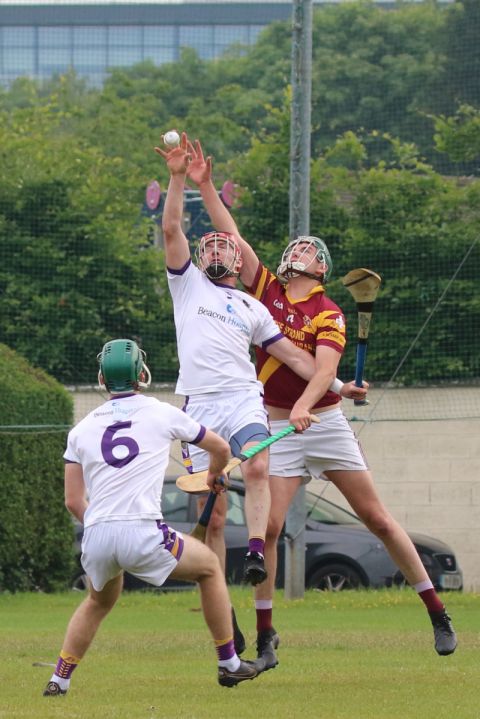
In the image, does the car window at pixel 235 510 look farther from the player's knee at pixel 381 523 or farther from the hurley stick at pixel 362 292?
the player's knee at pixel 381 523

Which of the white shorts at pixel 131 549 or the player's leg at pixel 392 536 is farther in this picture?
the player's leg at pixel 392 536

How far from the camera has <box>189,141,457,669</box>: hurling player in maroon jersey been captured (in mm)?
9062

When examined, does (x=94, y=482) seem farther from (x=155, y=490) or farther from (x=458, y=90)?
(x=458, y=90)

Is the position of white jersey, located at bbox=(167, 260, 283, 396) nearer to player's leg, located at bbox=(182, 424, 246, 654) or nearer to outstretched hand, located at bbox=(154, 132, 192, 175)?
player's leg, located at bbox=(182, 424, 246, 654)

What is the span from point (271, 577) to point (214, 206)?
2.32 meters

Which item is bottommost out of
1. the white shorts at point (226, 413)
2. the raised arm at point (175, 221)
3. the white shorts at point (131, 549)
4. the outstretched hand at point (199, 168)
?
the white shorts at point (131, 549)

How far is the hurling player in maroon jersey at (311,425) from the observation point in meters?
9.06

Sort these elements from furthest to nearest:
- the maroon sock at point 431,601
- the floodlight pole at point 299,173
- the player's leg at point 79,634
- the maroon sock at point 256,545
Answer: the floodlight pole at point 299,173
the maroon sock at point 431,601
the maroon sock at point 256,545
the player's leg at point 79,634

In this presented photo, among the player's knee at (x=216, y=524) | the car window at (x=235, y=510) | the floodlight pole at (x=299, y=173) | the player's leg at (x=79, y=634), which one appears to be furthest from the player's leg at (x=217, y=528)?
the car window at (x=235, y=510)

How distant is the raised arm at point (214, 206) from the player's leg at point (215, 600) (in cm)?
220

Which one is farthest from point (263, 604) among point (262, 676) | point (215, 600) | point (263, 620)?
point (215, 600)

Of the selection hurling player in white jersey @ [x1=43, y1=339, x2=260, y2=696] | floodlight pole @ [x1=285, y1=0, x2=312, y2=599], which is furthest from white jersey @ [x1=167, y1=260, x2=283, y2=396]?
floodlight pole @ [x1=285, y1=0, x2=312, y2=599]

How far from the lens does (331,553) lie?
59.1 feet

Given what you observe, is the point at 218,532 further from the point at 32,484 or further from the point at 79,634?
the point at 32,484
